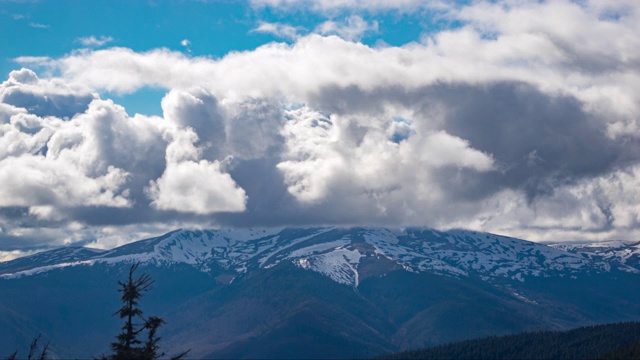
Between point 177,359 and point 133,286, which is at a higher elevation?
point 133,286

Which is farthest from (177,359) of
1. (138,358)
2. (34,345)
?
(34,345)

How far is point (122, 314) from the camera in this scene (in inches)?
2534

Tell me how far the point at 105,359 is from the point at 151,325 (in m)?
5.20

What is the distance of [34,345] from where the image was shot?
6425cm

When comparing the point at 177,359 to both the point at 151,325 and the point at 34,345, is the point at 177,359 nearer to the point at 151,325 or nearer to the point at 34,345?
the point at 151,325

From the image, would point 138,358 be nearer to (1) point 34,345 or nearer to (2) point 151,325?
(2) point 151,325

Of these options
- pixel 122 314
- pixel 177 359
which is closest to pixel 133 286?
pixel 122 314

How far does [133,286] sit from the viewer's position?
2554 inches

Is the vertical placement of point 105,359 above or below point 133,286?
below

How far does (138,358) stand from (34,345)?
803 cm

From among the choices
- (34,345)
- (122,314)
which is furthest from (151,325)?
(34,345)

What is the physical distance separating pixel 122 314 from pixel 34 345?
7.15 m

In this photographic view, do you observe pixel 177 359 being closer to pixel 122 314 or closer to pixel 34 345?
pixel 122 314

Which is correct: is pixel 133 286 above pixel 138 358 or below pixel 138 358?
above
